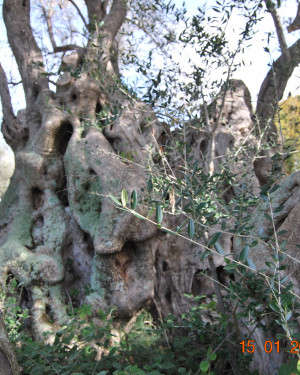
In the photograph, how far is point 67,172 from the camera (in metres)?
5.18

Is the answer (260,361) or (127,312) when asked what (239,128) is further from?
(260,361)

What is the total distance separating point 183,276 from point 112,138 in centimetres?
245

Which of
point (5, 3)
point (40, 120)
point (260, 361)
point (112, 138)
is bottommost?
point (260, 361)

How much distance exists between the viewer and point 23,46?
6.14 m

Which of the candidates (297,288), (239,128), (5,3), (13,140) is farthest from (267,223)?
(5,3)

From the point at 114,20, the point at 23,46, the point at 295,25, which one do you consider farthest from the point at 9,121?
the point at 295,25

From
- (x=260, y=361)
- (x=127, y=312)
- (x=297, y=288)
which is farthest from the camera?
(x=127, y=312)

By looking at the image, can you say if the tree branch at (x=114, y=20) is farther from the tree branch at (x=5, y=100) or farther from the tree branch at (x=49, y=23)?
the tree branch at (x=49, y=23)

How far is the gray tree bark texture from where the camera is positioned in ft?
14.6

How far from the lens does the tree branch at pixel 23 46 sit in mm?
6109

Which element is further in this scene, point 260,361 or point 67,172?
point 67,172

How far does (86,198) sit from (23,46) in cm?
308

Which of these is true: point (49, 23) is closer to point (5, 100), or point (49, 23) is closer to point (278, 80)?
point (5, 100)
